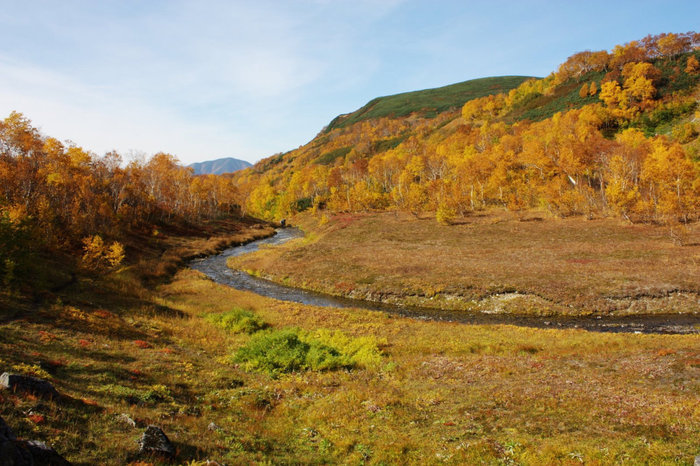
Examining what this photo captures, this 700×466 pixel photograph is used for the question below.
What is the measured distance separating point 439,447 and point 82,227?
7012 cm

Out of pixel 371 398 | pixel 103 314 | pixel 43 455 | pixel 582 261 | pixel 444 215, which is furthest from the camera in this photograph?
pixel 444 215

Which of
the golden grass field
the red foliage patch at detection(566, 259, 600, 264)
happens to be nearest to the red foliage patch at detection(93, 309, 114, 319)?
the golden grass field

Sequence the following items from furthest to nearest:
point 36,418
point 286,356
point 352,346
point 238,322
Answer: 1. point 238,322
2. point 352,346
3. point 286,356
4. point 36,418

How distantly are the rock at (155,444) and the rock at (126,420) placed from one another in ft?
5.46

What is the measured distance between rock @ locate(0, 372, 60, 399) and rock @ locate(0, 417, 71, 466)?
464 centimetres

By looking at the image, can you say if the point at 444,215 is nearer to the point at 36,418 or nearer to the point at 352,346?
the point at 352,346

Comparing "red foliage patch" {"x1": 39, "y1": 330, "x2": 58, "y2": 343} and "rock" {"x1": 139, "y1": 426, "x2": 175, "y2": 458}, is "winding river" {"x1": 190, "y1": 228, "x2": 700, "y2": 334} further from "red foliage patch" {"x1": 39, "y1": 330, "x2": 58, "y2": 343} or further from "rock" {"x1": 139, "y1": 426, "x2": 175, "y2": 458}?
"rock" {"x1": 139, "y1": 426, "x2": 175, "y2": 458}

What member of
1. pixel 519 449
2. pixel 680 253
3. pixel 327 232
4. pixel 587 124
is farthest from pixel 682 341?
pixel 587 124

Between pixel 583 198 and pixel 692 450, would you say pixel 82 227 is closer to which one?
pixel 692 450

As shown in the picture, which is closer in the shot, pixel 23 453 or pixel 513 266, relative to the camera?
pixel 23 453

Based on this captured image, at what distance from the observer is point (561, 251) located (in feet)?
173

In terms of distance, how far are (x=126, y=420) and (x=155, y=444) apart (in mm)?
2552

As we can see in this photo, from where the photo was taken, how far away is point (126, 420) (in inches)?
436

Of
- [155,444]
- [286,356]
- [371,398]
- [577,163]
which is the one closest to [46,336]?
[286,356]
